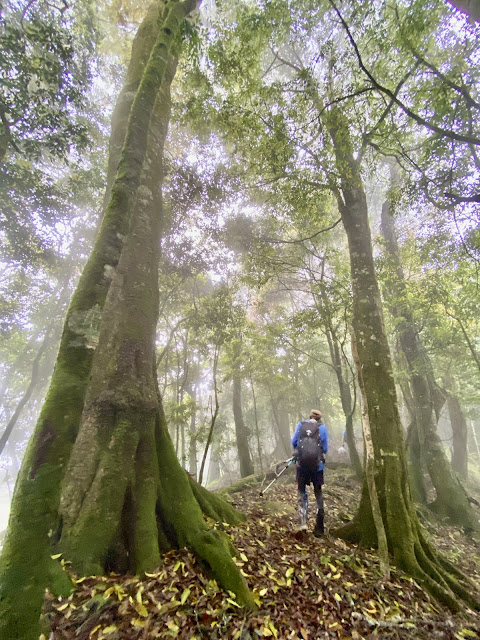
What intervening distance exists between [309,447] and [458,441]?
16.3 meters

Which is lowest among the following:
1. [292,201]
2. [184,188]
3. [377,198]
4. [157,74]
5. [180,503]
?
[180,503]

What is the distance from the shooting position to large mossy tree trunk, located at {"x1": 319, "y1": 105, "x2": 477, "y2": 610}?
4.55 metres

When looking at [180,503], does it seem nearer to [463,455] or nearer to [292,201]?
[292,201]

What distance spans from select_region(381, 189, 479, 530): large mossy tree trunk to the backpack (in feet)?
21.0

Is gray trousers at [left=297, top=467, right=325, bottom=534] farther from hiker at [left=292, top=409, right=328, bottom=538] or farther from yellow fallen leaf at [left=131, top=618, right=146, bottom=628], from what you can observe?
yellow fallen leaf at [left=131, top=618, right=146, bottom=628]

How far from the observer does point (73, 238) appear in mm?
17500

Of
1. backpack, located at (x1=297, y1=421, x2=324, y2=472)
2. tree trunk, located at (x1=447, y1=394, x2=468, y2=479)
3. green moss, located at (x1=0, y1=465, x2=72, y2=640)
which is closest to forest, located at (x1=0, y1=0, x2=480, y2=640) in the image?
green moss, located at (x1=0, y1=465, x2=72, y2=640)

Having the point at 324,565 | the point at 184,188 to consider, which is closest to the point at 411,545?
the point at 324,565

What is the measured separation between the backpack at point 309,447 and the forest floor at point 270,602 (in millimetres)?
1296

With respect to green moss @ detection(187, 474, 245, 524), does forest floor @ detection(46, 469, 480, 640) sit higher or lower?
lower

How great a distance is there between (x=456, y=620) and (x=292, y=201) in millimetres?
8422

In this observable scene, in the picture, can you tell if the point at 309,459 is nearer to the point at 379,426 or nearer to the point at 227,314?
the point at 379,426

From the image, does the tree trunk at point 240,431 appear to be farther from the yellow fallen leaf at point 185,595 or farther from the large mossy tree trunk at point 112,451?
the yellow fallen leaf at point 185,595

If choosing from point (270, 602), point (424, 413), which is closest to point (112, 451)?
point (270, 602)
